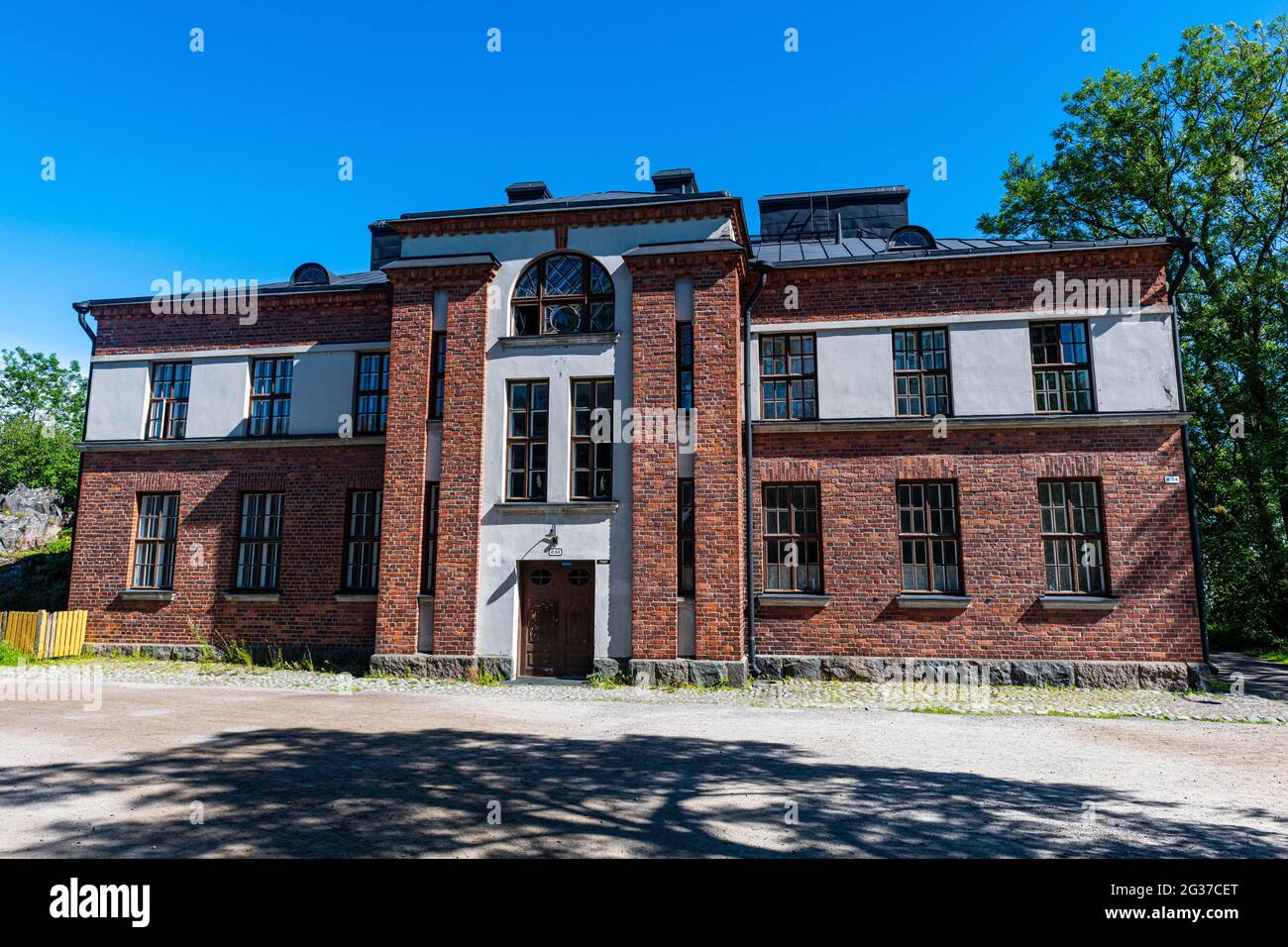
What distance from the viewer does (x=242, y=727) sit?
29.5ft

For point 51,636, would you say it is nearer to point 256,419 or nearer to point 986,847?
point 256,419

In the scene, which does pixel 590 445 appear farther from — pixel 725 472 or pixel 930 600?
pixel 930 600

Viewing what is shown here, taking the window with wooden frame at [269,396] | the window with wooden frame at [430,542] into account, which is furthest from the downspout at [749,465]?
the window with wooden frame at [269,396]

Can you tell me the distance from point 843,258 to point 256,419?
13371 millimetres

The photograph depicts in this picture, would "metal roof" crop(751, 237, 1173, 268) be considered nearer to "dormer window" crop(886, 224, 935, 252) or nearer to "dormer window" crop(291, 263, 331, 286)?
"dormer window" crop(886, 224, 935, 252)

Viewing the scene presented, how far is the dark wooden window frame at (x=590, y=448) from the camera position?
14234 mm

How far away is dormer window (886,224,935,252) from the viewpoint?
16.6 m

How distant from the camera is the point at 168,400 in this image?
1727 cm

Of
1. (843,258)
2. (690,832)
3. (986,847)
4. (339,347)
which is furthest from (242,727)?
→ (843,258)

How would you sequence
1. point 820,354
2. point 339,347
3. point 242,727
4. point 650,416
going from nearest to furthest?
point 242,727 → point 650,416 → point 820,354 → point 339,347

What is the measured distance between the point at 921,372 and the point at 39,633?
739 inches

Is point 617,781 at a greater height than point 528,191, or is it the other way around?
point 528,191

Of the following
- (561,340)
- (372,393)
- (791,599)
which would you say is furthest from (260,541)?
(791,599)

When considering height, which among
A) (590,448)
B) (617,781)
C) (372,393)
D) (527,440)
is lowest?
(617,781)
